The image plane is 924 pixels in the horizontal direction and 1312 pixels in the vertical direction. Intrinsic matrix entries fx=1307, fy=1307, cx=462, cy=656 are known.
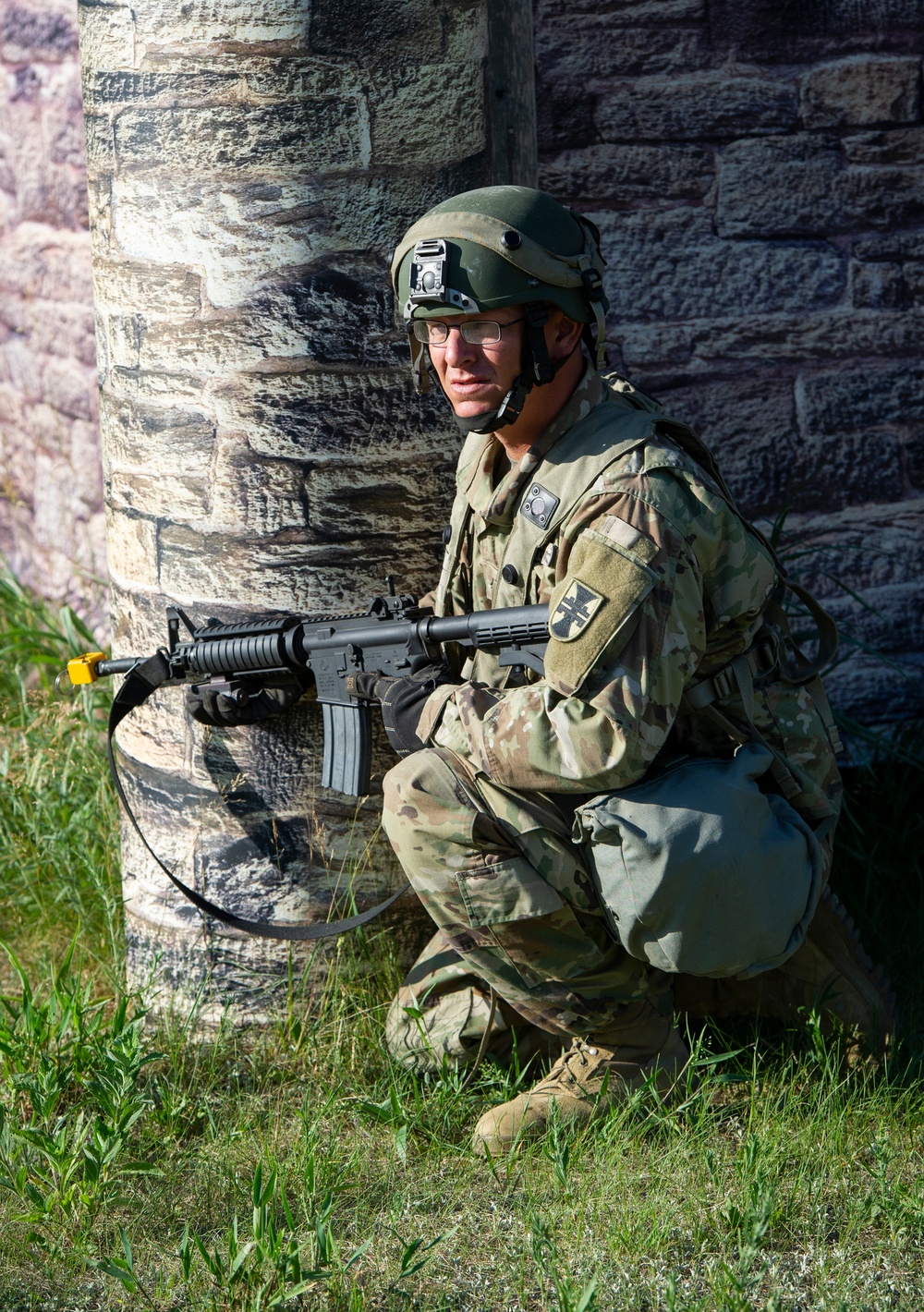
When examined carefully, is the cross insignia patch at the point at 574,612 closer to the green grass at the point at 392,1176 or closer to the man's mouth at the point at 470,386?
the man's mouth at the point at 470,386

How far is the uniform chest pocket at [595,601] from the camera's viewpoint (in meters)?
2.36

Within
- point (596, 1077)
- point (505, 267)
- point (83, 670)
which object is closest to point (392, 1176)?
point (596, 1077)

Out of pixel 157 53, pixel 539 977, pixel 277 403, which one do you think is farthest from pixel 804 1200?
pixel 157 53

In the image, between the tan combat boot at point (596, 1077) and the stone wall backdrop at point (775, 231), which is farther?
the stone wall backdrop at point (775, 231)

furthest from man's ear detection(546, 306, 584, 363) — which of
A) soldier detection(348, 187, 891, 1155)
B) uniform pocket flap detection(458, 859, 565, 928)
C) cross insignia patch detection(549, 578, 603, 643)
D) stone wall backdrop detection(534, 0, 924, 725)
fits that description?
stone wall backdrop detection(534, 0, 924, 725)

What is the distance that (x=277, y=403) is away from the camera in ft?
9.39

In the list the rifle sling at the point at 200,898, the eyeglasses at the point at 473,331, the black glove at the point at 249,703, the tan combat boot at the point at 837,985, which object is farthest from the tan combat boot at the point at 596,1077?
the eyeglasses at the point at 473,331

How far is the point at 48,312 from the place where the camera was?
5.05m

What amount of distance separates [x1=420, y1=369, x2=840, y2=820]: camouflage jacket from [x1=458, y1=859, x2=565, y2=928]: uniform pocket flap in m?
0.18

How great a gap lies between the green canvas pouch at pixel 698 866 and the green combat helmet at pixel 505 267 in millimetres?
805

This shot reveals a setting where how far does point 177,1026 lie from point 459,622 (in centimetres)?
119

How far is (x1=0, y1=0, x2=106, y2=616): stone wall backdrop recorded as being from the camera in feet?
15.6

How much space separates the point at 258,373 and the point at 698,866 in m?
1.40

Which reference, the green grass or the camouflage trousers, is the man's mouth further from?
the green grass
